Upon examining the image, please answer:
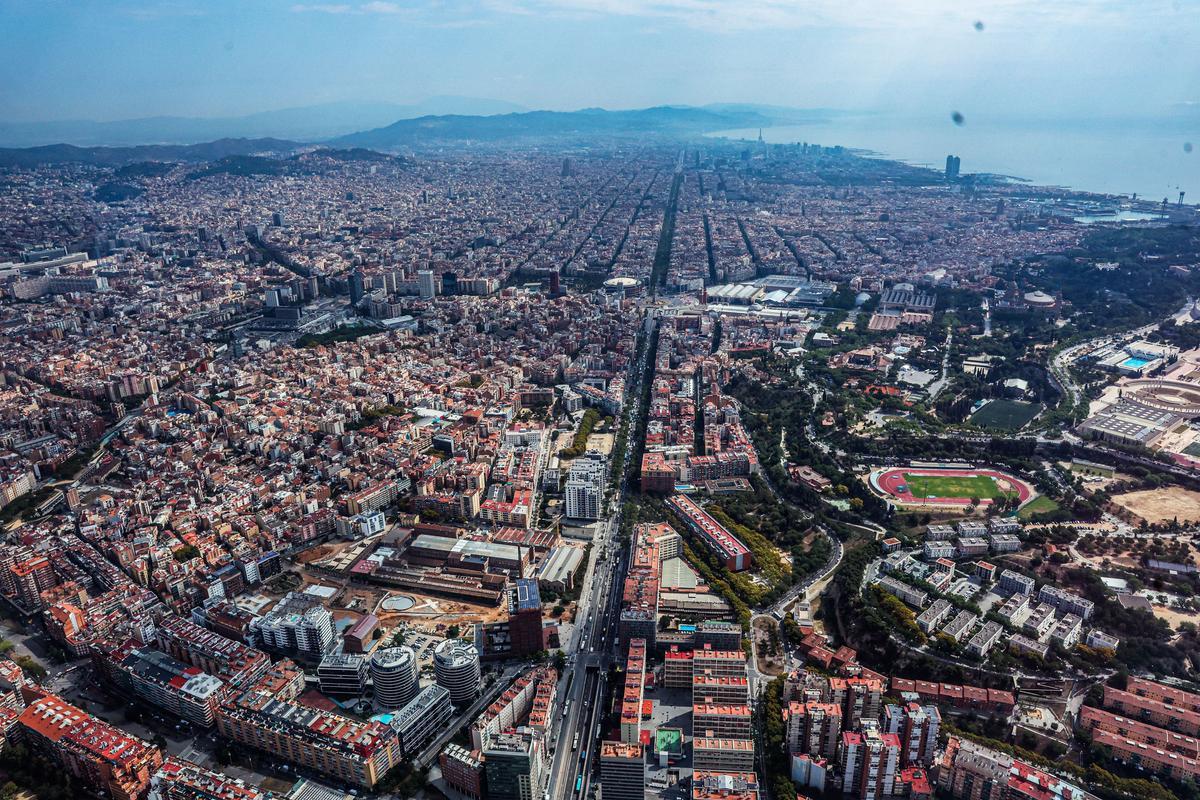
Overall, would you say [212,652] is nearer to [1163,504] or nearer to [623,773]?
[623,773]

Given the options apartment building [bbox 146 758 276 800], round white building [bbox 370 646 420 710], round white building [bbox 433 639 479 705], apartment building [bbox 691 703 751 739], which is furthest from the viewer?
round white building [bbox 433 639 479 705]

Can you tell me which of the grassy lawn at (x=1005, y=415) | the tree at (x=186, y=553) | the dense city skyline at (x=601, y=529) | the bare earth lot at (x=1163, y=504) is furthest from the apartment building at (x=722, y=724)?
the grassy lawn at (x=1005, y=415)

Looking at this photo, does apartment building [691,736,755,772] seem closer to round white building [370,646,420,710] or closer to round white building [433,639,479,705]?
round white building [433,639,479,705]

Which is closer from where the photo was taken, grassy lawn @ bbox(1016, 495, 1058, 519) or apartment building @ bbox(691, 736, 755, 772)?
apartment building @ bbox(691, 736, 755, 772)

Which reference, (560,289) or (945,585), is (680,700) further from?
(560,289)

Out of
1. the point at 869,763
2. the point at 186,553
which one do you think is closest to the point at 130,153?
the point at 186,553

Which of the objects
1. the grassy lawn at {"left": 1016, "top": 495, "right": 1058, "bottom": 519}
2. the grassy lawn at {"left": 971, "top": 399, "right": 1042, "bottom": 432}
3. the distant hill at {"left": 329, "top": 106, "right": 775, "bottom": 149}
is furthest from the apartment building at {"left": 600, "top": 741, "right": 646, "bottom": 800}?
the distant hill at {"left": 329, "top": 106, "right": 775, "bottom": 149}

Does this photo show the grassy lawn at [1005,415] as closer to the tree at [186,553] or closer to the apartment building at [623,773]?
the apartment building at [623,773]

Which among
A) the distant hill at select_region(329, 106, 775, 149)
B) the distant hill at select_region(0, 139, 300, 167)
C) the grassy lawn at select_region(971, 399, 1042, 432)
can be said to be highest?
the distant hill at select_region(329, 106, 775, 149)
